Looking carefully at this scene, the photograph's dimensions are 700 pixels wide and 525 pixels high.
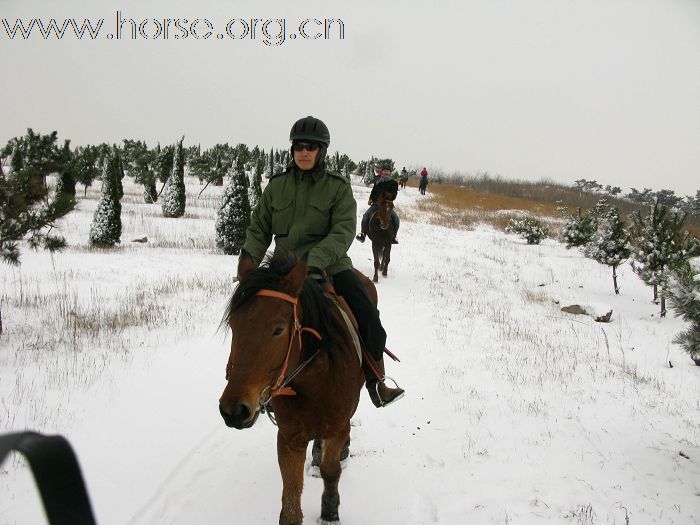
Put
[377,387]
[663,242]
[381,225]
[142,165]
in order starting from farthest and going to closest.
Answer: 1. [142,165]
2. [381,225]
3. [663,242]
4. [377,387]

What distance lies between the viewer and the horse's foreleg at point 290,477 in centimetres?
297

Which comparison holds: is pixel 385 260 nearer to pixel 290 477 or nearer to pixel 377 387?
pixel 377 387

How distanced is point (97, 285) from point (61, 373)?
5.68 m

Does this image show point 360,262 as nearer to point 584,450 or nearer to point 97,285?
point 97,285

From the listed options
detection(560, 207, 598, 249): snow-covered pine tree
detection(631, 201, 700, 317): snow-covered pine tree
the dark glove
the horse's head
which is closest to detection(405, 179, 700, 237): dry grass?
detection(560, 207, 598, 249): snow-covered pine tree

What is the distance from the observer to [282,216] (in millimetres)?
3570

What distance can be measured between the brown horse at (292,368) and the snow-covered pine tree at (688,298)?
11.5ft

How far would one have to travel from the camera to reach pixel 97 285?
10398mm

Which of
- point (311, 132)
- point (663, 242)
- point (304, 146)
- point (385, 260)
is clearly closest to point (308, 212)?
point (304, 146)

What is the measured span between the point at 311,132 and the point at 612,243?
13.7m

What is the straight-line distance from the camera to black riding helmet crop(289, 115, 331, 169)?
11.2 feet

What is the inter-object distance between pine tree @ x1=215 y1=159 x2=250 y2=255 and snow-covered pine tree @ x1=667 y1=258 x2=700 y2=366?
14832 millimetres

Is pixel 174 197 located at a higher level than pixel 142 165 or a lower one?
lower

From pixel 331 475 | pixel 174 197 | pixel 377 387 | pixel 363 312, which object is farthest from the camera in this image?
pixel 174 197
